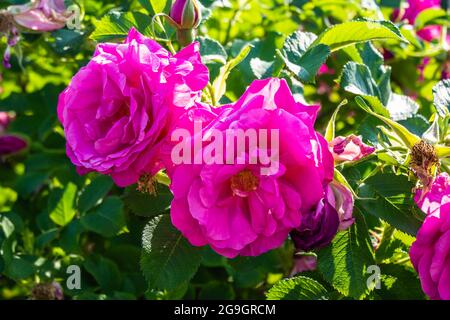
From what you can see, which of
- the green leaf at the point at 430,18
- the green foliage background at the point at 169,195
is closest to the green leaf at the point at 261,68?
the green foliage background at the point at 169,195

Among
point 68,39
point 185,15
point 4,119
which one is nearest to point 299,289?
point 185,15

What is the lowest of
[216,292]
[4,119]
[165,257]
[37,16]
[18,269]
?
[4,119]

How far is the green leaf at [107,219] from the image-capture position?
1359mm

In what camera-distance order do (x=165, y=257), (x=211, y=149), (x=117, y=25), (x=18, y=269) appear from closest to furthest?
(x=211, y=149) → (x=165, y=257) → (x=117, y=25) → (x=18, y=269)

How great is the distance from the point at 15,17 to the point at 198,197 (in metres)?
0.72

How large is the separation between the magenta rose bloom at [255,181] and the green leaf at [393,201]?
0.15 m

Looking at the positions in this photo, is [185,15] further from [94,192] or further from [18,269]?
[18,269]

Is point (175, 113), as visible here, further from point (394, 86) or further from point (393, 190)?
point (394, 86)

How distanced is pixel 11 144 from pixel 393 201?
1096 mm

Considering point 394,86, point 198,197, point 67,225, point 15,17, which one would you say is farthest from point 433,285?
point 394,86

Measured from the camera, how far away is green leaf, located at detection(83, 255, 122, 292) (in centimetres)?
140

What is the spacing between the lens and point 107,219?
4.50 ft
